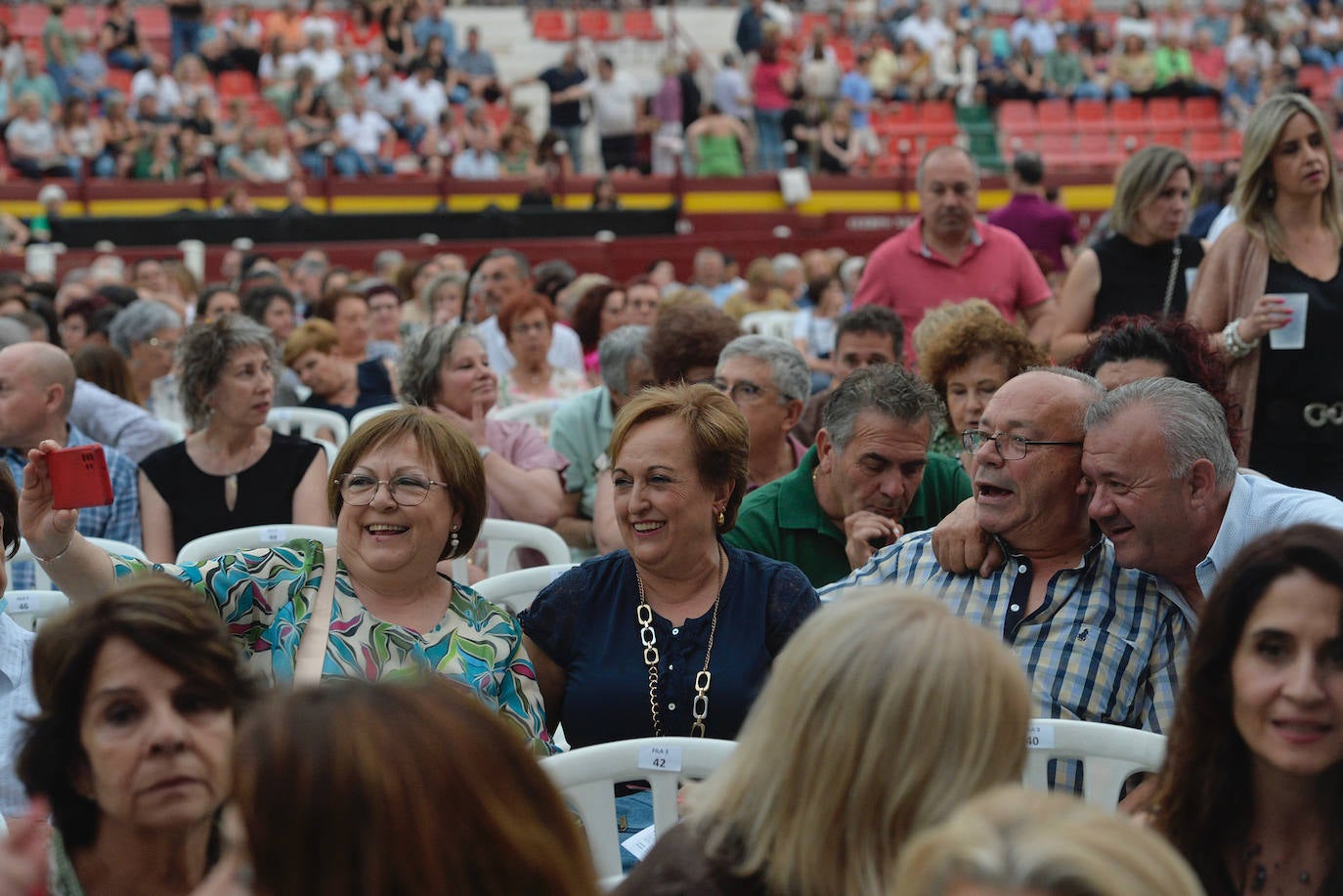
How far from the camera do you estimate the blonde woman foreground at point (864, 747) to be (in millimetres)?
1874

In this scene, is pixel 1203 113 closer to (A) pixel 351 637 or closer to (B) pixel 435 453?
(B) pixel 435 453

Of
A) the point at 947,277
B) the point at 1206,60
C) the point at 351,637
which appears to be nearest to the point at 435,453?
the point at 351,637

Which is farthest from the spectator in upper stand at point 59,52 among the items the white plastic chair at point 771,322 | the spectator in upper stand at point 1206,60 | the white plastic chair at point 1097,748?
the white plastic chair at point 1097,748

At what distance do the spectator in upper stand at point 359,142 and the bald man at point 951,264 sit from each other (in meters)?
12.6

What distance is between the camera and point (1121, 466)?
117 inches

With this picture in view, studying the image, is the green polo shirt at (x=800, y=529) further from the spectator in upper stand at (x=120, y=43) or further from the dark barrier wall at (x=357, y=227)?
the spectator in upper stand at (x=120, y=43)

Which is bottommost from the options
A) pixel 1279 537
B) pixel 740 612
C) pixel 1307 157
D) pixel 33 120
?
pixel 740 612

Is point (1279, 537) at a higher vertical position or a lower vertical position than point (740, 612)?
higher

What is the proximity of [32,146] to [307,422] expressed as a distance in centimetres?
1097

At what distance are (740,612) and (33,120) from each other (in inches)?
580

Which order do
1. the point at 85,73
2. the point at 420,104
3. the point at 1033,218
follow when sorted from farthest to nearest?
the point at 420,104 < the point at 85,73 < the point at 1033,218

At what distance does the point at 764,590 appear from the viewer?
334 cm

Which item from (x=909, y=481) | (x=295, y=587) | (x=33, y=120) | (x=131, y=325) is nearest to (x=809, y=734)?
(x=295, y=587)

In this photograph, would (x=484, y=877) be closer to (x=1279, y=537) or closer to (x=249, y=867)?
(x=249, y=867)
